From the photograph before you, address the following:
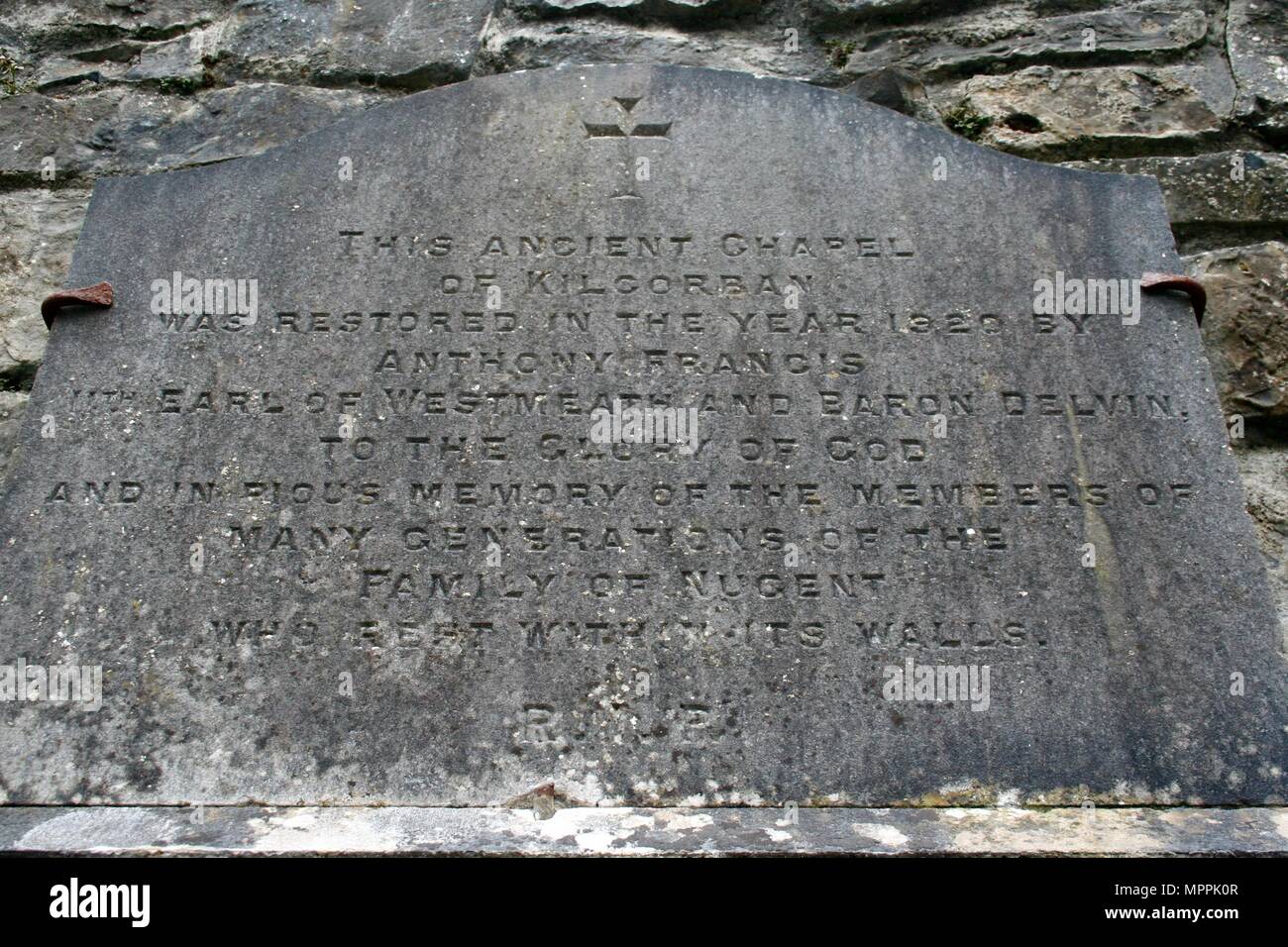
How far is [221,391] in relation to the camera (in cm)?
238

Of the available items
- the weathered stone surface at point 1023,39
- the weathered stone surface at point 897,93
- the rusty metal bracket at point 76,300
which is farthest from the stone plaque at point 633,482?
the weathered stone surface at point 1023,39

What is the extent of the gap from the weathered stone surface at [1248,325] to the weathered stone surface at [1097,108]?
39cm

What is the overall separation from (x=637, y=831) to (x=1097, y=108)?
2.36 m

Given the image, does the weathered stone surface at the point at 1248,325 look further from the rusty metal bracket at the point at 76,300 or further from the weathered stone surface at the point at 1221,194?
the rusty metal bracket at the point at 76,300

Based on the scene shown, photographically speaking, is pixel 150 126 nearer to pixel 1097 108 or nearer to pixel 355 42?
pixel 355 42

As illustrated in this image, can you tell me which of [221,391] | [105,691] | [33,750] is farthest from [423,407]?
[33,750]

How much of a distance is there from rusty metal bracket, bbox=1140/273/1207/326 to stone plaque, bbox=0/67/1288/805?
0.04 m

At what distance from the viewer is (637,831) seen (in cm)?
189

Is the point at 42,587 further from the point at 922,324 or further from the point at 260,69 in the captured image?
the point at 922,324

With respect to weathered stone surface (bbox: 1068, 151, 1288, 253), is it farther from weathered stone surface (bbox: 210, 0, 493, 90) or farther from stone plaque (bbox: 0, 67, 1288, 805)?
weathered stone surface (bbox: 210, 0, 493, 90)

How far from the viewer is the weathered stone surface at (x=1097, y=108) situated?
2953mm

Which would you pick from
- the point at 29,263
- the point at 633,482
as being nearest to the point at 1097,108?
the point at 633,482

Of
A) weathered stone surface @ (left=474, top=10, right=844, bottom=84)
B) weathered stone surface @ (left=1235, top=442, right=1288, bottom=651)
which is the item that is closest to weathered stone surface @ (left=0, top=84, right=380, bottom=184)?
weathered stone surface @ (left=474, top=10, right=844, bottom=84)
